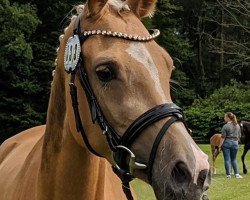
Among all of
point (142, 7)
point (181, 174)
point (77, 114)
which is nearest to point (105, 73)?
point (77, 114)

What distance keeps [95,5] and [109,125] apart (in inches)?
25.7

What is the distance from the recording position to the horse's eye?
2.57 meters

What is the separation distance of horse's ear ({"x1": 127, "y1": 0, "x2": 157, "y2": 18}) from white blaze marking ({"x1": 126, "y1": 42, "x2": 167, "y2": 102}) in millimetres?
306

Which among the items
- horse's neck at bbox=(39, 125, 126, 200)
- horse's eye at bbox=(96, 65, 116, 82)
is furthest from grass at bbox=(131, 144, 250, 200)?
horse's eye at bbox=(96, 65, 116, 82)

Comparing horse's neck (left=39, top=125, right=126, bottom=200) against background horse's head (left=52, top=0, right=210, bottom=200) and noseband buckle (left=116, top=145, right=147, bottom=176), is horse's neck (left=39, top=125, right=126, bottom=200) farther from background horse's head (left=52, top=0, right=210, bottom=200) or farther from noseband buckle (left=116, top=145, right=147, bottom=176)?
noseband buckle (left=116, top=145, right=147, bottom=176)

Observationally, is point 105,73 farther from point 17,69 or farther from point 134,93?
point 17,69

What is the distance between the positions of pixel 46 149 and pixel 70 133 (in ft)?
0.94

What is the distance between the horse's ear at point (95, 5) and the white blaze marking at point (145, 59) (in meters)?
0.31

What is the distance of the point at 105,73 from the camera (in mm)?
2605

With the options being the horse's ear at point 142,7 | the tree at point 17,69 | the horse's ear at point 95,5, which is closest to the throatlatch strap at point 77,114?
Answer: the horse's ear at point 95,5

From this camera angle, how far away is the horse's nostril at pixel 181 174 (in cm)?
226

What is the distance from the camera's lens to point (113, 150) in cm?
258

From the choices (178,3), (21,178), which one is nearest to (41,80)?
(178,3)

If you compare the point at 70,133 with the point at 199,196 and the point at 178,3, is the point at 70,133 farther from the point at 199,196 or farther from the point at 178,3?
the point at 178,3
